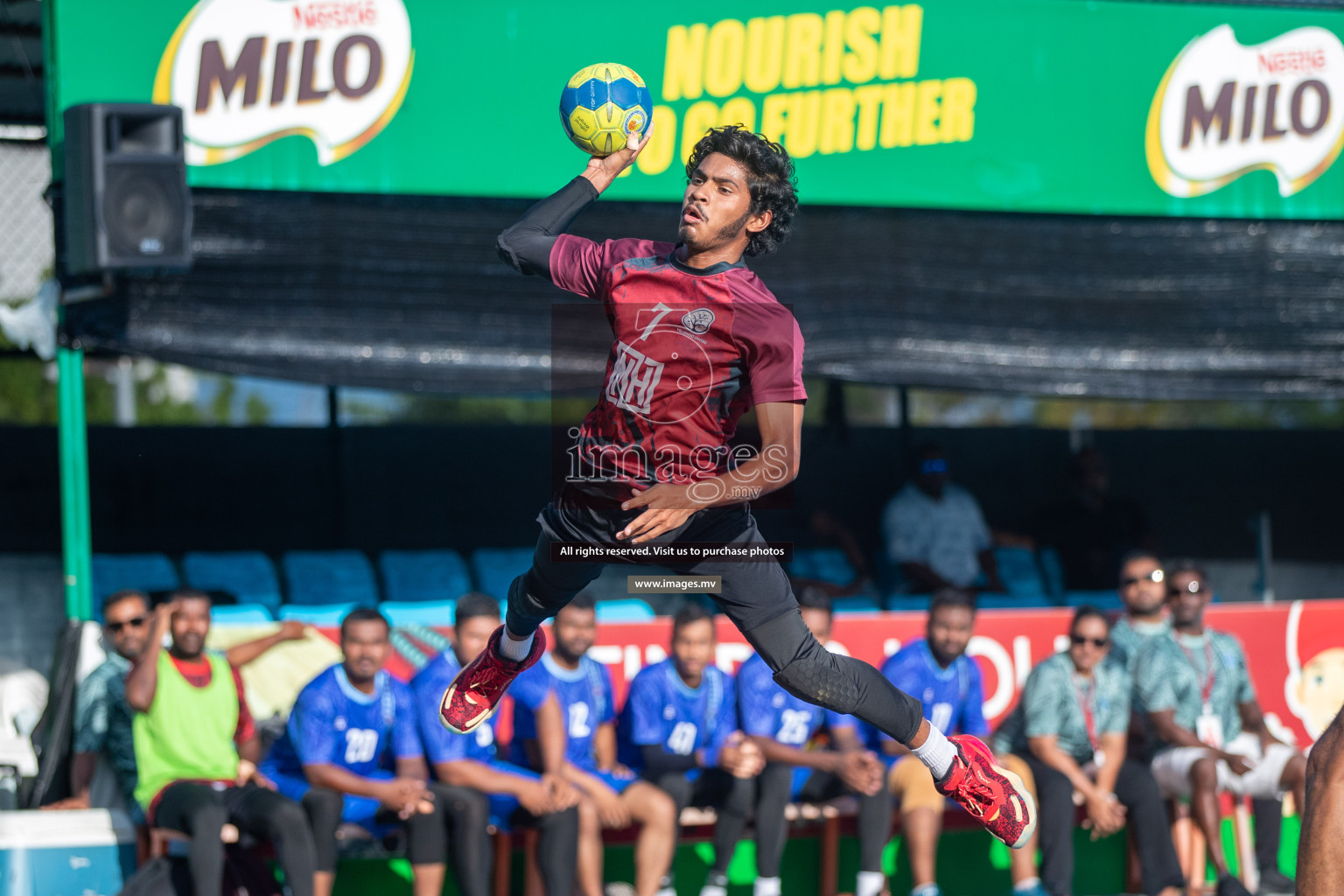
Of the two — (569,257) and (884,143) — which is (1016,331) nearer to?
(884,143)

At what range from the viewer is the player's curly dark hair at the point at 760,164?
3.59 metres

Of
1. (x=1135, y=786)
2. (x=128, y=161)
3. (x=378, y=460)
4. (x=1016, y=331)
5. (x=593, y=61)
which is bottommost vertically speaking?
(x=1135, y=786)

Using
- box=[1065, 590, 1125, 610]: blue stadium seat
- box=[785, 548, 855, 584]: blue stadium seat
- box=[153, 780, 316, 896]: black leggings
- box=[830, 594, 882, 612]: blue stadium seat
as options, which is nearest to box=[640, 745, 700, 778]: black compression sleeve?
box=[153, 780, 316, 896]: black leggings

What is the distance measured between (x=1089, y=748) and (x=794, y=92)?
388cm

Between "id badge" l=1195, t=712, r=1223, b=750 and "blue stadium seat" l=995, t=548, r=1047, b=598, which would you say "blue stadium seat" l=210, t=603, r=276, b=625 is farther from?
"id badge" l=1195, t=712, r=1223, b=750

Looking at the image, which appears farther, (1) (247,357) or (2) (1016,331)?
(2) (1016,331)

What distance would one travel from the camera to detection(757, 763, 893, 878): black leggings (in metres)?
6.81

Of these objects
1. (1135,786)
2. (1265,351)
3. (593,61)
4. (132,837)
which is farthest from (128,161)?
(1265,351)

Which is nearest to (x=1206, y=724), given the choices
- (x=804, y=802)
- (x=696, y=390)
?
(x=804, y=802)

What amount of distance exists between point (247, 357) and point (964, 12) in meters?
4.45

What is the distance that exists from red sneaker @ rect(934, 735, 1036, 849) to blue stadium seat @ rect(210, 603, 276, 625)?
4.20 meters

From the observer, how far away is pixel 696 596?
8.61m

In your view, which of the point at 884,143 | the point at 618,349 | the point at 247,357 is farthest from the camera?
the point at 884,143

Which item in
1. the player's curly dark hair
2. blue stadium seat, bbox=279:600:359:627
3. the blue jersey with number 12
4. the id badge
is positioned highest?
the player's curly dark hair
